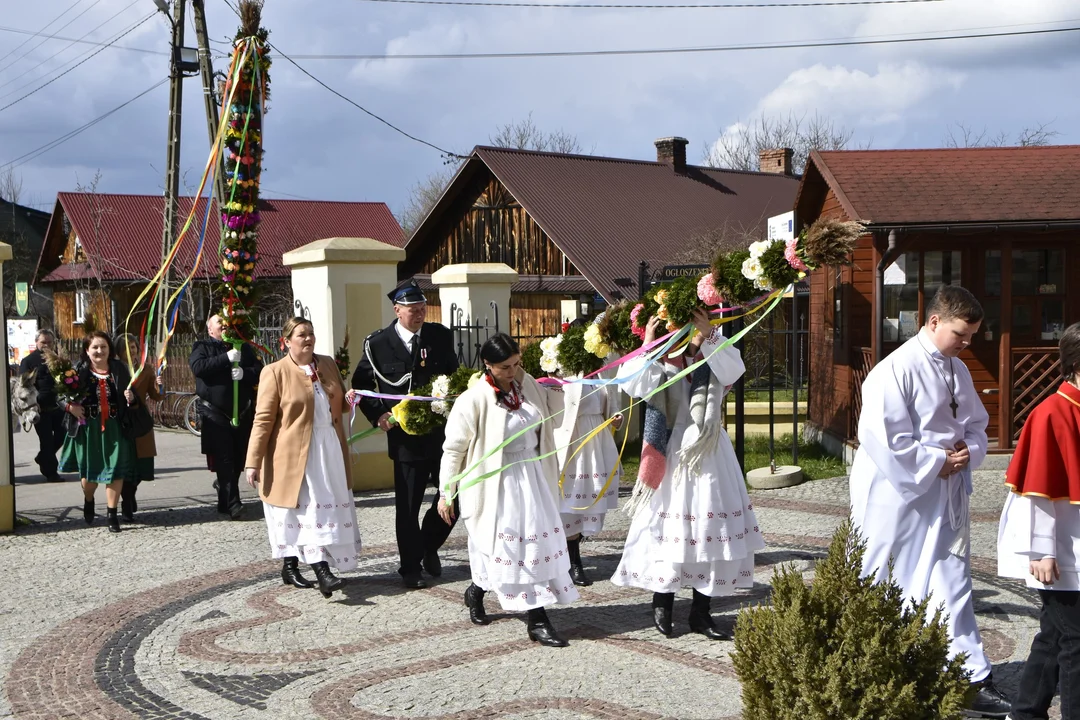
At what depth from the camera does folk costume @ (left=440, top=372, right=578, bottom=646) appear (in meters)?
6.09

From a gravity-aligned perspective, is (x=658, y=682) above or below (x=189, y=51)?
below

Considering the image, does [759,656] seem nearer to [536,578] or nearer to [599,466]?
[536,578]

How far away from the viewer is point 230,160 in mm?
9242

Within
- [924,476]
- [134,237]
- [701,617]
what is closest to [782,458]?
[701,617]

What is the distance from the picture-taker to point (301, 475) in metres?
7.21

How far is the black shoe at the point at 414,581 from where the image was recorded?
745cm

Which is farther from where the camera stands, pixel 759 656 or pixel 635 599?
pixel 635 599

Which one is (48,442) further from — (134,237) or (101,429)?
(134,237)

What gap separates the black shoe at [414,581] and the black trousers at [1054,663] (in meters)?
3.91

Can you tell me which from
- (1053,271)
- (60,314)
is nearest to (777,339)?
(1053,271)

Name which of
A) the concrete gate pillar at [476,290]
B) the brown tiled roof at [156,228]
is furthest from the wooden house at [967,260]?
the brown tiled roof at [156,228]

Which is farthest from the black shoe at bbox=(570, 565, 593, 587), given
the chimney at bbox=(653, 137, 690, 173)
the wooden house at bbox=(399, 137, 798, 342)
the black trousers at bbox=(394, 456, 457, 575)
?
the chimney at bbox=(653, 137, 690, 173)

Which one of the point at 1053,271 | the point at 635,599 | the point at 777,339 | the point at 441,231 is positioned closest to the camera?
the point at 635,599

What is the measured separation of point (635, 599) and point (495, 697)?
77.4 inches
